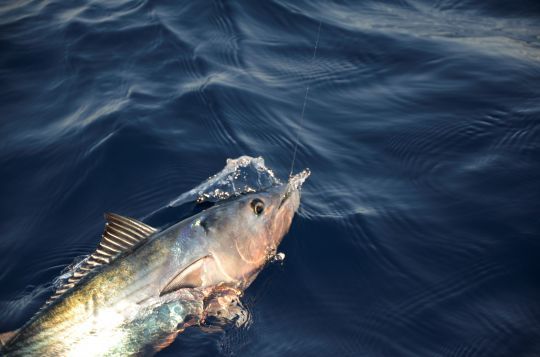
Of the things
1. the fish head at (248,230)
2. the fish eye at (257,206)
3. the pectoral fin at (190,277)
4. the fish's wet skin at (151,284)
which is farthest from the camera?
the fish eye at (257,206)

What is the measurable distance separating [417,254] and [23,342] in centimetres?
312

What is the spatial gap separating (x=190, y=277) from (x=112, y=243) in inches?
25.2

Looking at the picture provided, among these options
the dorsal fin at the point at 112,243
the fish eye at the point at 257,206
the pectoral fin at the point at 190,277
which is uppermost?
the dorsal fin at the point at 112,243

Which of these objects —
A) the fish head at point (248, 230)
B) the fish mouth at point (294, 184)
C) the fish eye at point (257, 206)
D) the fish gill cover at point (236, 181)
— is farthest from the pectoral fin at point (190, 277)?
the fish gill cover at point (236, 181)

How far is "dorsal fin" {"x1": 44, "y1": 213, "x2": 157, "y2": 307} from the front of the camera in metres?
3.72

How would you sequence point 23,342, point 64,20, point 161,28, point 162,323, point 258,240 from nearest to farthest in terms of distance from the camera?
point 23,342, point 162,323, point 258,240, point 161,28, point 64,20

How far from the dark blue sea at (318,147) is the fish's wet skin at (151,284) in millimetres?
243

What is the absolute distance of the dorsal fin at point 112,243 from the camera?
3.72 metres

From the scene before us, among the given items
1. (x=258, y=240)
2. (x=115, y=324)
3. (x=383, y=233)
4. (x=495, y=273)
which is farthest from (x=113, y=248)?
(x=495, y=273)

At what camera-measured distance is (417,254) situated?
4.35 meters

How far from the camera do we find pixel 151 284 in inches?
142

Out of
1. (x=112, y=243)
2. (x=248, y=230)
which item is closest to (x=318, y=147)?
(x=248, y=230)

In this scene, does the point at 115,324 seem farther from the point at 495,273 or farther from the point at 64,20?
the point at 64,20

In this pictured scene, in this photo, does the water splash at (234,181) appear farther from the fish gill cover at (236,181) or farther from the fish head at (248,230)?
the fish head at (248,230)
